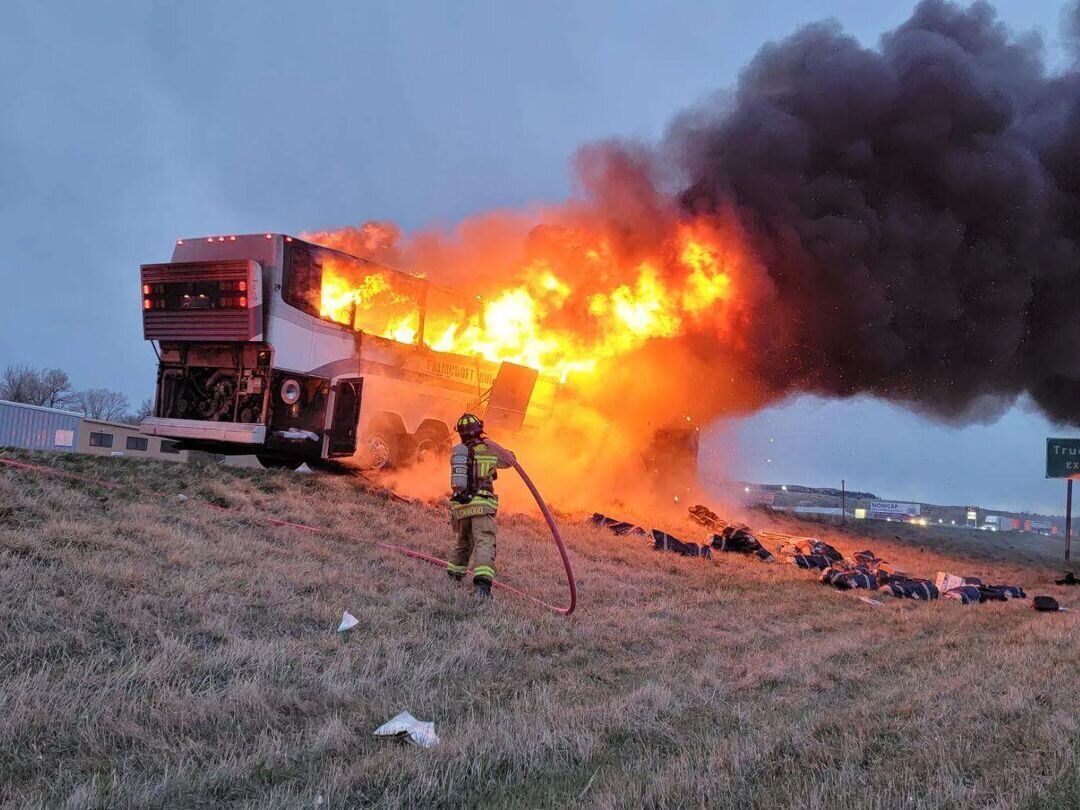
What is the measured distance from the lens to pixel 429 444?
12.6m

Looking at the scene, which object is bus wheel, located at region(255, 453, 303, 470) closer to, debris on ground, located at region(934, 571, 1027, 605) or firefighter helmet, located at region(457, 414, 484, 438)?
firefighter helmet, located at region(457, 414, 484, 438)

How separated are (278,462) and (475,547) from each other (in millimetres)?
6753

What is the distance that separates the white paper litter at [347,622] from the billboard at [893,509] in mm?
49631

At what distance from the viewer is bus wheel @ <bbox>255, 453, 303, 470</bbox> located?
12.4 m

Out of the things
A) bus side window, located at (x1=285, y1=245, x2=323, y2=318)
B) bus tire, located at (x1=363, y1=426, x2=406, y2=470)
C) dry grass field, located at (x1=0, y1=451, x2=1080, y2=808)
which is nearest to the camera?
dry grass field, located at (x1=0, y1=451, x2=1080, y2=808)

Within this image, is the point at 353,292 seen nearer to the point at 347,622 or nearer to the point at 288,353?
the point at 288,353

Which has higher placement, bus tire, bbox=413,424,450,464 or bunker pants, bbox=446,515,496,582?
bus tire, bbox=413,424,450,464

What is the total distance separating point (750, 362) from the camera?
18.1m

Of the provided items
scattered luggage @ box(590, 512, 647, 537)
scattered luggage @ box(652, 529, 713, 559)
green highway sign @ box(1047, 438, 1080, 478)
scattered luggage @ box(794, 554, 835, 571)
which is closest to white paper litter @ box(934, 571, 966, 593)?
scattered luggage @ box(794, 554, 835, 571)

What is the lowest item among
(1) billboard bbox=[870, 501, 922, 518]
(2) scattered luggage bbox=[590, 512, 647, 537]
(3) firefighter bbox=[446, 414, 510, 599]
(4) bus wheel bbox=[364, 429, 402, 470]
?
(1) billboard bbox=[870, 501, 922, 518]

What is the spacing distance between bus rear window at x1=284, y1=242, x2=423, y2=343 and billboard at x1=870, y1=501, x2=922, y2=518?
44892 millimetres

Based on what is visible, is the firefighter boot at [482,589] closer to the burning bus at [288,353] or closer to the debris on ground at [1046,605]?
the burning bus at [288,353]

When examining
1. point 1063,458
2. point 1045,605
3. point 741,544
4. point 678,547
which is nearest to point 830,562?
point 741,544

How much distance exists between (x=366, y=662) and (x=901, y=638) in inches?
225
